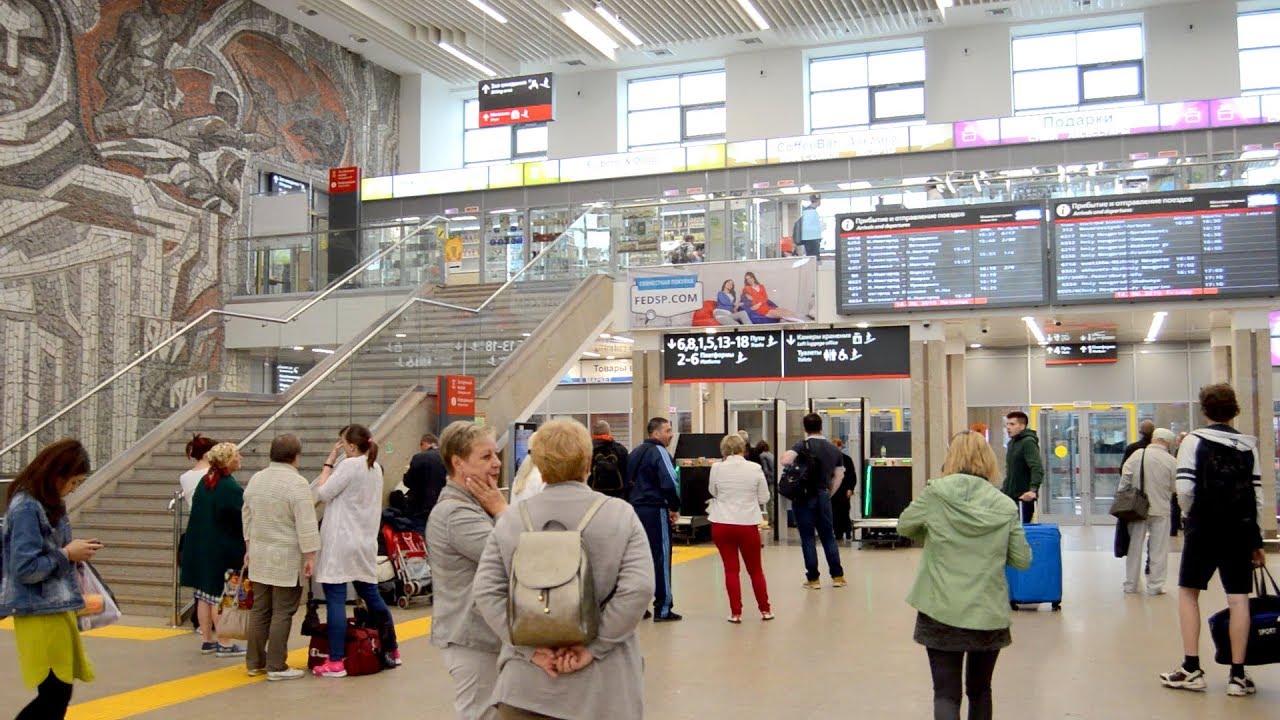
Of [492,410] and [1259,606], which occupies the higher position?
[492,410]

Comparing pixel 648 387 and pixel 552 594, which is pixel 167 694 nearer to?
pixel 552 594

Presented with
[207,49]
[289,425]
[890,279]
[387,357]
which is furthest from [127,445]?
[207,49]

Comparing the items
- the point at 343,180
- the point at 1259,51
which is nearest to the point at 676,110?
the point at 343,180

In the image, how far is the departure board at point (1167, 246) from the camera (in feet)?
43.4

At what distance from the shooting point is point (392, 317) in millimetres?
12797

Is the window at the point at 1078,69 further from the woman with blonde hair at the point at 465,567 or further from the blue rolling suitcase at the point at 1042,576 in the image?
the woman with blonde hair at the point at 465,567

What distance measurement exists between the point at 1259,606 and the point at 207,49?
20181 mm

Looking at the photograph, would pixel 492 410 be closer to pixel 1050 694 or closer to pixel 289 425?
pixel 289 425

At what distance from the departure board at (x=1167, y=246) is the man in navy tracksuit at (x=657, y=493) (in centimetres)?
737

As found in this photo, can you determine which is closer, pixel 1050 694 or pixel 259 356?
pixel 1050 694

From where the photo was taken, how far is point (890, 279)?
1458 cm

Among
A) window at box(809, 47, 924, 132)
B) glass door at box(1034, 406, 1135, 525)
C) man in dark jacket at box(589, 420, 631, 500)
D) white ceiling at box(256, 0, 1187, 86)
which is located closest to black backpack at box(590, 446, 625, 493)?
man in dark jacket at box(589, 420, 631, 500)

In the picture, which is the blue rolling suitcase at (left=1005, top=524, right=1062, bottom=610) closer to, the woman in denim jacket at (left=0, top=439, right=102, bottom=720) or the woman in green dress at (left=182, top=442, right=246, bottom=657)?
the woman in green dress at (left=182, top=442, right=246, bottom=657)

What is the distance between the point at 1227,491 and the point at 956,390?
12638 mm
